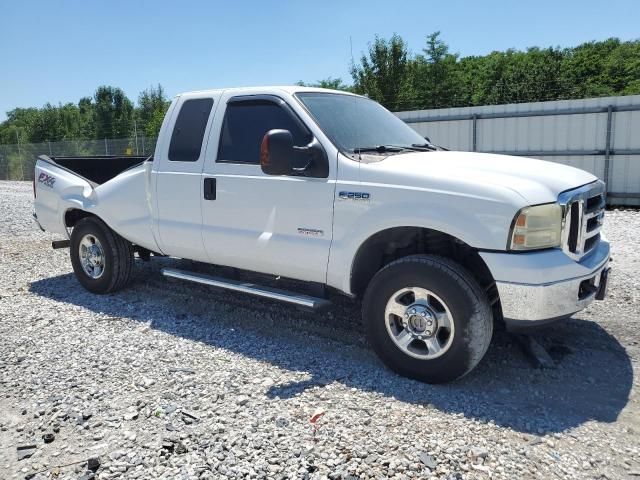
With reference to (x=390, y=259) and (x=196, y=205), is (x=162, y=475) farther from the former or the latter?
(x=196, y=205)

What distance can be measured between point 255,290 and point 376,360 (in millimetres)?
1169

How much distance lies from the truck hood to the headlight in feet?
0.20

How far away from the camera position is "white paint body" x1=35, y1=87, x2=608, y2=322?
356 cm

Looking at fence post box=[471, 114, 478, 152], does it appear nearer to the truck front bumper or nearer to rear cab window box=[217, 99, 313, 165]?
rear cab window box=[217, 99, 313, 165]

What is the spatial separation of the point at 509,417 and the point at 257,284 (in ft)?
7.87

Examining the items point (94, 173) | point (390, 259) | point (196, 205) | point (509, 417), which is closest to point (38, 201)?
point (94, 173)

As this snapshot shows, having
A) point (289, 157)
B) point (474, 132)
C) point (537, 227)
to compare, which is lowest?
point (537, 227)

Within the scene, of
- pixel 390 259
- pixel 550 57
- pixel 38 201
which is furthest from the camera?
pixel 550 57

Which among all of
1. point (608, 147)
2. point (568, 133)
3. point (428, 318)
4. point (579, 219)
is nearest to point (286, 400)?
point (428, 318)

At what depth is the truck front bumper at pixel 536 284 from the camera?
346 centimetres

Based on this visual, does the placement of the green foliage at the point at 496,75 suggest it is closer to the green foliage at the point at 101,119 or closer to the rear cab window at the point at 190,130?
the green foliage at the point at 101,119

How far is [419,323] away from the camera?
3.86m

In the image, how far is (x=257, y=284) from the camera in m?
4.96

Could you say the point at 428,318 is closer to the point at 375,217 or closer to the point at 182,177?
the point at 375,217
